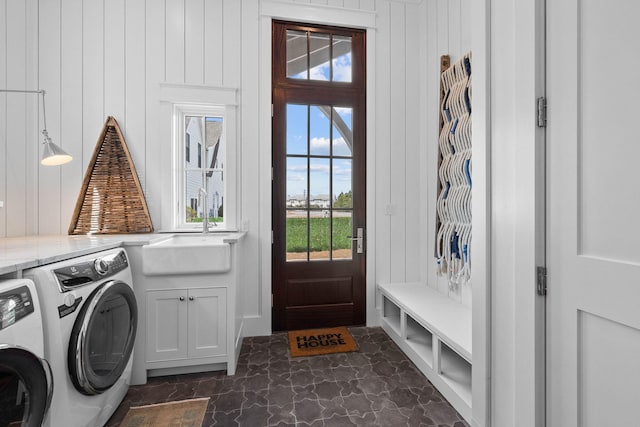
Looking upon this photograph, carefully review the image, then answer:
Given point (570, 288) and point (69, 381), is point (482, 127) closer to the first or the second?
point (570, 288)

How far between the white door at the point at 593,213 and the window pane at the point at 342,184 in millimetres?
1825

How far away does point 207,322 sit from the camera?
194cm

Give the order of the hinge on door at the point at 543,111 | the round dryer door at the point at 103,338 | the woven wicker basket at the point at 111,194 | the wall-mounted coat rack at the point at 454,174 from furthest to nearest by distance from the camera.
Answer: the woven wicker basket at the point at 111,194 < the wall-mounted coat rack at the point at 454,174 < the round dryer door at the point at 103,338 < the hinge on door at the point at 543,111

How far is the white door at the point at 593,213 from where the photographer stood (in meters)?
0.84

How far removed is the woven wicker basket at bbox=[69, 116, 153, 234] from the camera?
2.38 metres

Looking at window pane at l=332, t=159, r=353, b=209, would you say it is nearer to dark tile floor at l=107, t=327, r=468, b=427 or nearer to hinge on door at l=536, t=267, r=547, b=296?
dark tile floor at l=107, t=327, r=468, b=427

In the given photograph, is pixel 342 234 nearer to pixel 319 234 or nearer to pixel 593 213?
pixel 319 234

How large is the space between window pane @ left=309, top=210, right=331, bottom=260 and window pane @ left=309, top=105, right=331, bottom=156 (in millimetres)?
588

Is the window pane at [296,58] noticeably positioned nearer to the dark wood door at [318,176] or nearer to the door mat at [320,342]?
the dark wood door at [318,176]

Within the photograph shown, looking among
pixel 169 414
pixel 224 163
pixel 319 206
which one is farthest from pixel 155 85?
pixel 169 414

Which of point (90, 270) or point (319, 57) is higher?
point (319, 57)

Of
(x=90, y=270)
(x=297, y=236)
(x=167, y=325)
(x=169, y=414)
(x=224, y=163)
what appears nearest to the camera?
(x=90, y=270)

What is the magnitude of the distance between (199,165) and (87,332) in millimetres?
1705

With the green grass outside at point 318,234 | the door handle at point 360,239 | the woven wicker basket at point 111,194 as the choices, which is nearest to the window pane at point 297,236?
the green grass outside at point 318,234
